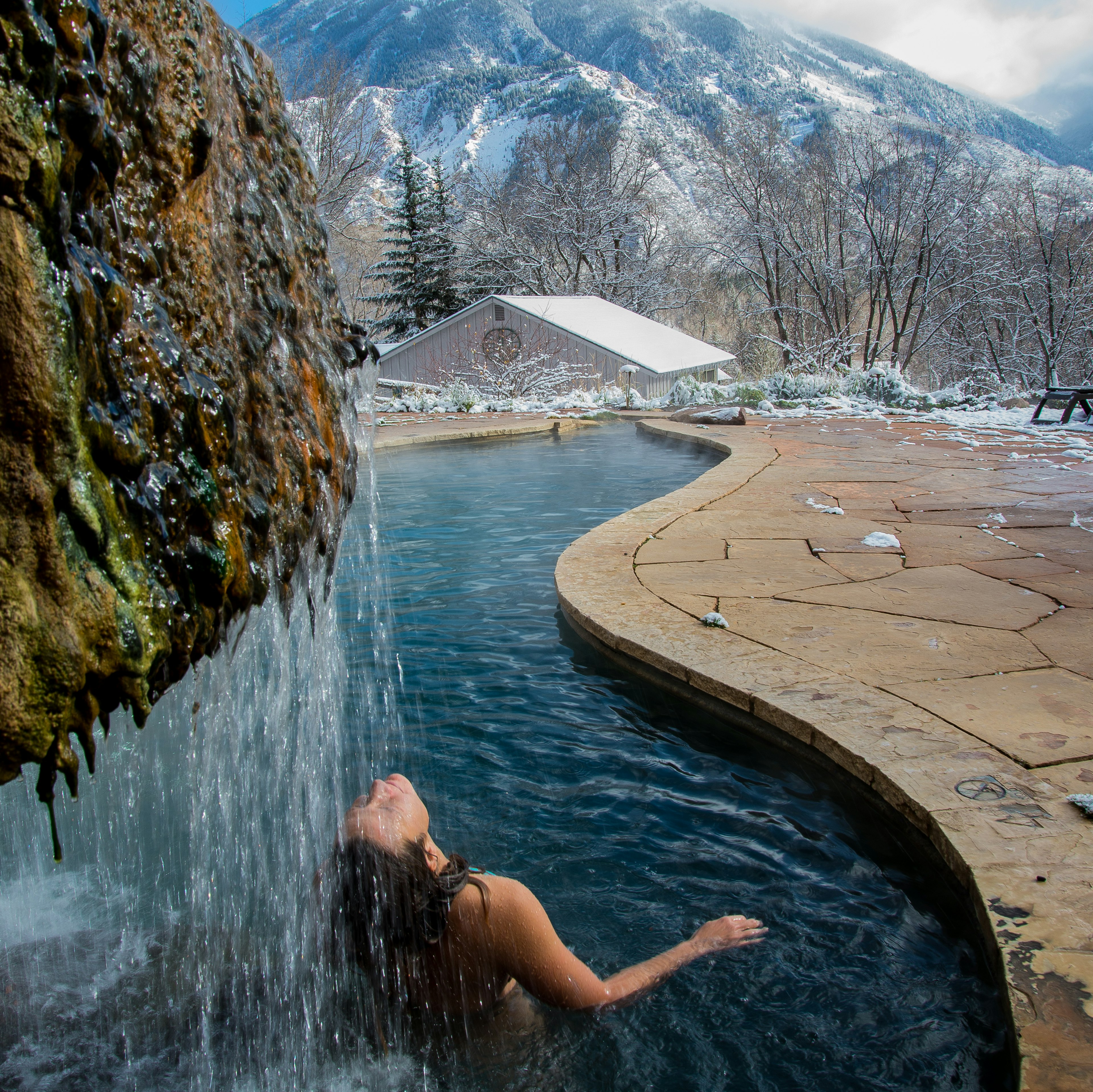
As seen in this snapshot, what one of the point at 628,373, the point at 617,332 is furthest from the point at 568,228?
the point at 628,373

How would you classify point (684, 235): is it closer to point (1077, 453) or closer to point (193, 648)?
point (1077, 453)

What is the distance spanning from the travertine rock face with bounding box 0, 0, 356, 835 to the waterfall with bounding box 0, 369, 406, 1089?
0.27 meters

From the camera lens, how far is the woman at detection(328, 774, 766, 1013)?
1779 mm

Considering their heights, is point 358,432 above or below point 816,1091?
above

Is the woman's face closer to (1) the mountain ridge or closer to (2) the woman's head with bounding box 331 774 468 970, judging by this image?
(2) the woman's head with bounding box 331 774 468 970

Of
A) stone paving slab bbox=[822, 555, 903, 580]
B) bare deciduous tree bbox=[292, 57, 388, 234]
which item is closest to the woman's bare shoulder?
stone paving slab bbox=[822, 555, 903, 580]

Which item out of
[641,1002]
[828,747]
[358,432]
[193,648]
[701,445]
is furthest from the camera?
[701,445]

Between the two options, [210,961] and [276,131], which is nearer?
[276,131]

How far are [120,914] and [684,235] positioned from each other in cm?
4137

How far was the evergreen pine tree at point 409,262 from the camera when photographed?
2864 cm

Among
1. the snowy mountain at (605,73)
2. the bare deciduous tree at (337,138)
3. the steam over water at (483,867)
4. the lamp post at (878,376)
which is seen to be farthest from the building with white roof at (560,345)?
the snowy mountain at (605,73)

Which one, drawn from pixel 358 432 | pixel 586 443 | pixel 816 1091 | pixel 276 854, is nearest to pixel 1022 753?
pixel 816 1091

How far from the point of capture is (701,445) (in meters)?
10.7

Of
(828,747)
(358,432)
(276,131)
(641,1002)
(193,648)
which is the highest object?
(276,131)
